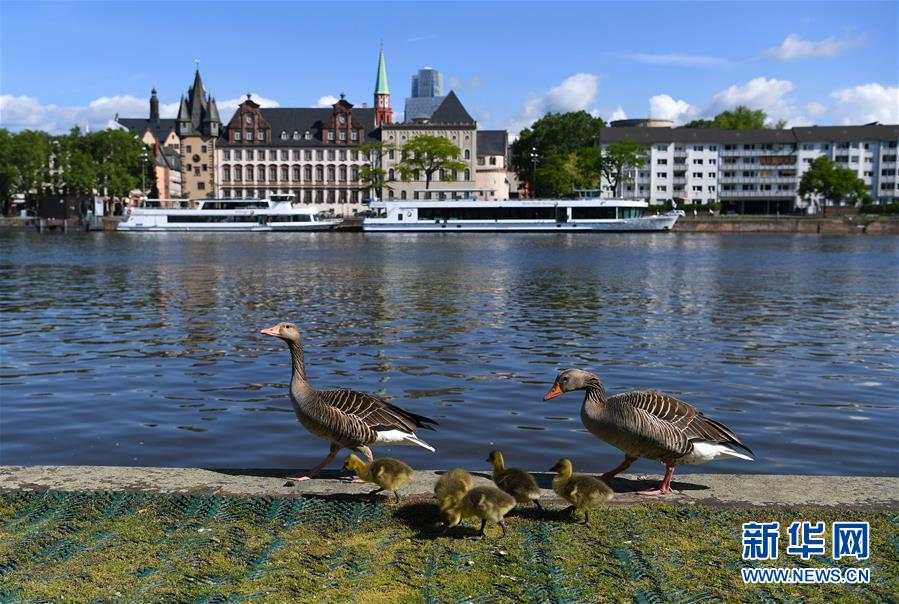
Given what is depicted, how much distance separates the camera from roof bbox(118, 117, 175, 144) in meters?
161

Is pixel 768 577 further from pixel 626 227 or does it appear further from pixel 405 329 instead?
pixel 626 227

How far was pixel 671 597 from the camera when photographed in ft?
16.6

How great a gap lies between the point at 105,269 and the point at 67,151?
279 ft

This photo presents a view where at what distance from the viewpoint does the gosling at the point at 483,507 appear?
5.93 meters

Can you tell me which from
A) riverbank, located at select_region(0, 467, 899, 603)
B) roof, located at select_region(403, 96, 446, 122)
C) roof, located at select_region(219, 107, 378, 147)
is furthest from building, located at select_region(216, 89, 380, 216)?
riverbank, located at select_region(0, 467, 899, 603)

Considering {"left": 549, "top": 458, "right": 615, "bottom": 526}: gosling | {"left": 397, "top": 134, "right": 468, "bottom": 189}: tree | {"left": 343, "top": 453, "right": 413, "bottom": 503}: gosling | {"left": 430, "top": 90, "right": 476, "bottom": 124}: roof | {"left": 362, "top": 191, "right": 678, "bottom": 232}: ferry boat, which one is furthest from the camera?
{"left": 430, "top": 90, "right": 476, "bottom": 124}: roof

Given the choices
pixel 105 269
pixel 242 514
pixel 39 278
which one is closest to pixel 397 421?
pixel 242 514

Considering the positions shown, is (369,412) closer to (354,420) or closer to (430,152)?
(354,420)

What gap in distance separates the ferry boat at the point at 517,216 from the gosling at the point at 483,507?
95378 mm

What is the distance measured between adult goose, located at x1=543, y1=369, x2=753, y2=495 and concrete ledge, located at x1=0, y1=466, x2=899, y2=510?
26cm

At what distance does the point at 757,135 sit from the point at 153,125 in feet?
348

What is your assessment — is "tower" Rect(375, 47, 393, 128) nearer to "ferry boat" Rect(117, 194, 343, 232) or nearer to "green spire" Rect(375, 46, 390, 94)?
"green spire" Rect(375, 46, 390, 94)

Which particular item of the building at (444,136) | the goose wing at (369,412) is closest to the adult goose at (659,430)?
the goose wing at (369,412)

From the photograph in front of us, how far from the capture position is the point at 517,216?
337 ft
